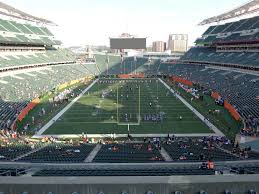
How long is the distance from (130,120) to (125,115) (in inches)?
73.1

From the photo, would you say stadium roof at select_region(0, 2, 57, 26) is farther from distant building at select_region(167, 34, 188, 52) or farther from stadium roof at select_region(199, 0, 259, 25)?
distant building at select_region(167, 34, 188, 52)

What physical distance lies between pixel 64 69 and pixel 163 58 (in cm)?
3370

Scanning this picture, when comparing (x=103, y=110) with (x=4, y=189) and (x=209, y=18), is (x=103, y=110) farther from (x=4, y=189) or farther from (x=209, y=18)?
(x=209, y=18)

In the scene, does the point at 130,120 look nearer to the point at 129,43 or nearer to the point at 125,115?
the point at 125,115

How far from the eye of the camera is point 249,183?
10.9 m

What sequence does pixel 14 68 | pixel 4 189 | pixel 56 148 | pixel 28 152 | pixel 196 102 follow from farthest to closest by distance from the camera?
pixel 14 68 → pixel 196 102 → pixel 56 148 → pixel 28 152 → pixel 4 189

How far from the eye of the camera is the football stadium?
11008 millimetres

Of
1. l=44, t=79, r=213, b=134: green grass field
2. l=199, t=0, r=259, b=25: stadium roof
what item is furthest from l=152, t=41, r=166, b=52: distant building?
l=44, t=79, r=213, b=134: green grass field

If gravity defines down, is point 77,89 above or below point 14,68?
below

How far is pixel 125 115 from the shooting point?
33.7 meters

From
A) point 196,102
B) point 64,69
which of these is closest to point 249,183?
point 196,102

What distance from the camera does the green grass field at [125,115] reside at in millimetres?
28719

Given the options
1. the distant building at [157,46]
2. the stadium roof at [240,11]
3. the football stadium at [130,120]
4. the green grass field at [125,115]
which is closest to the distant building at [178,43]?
the distant building at [157,46]

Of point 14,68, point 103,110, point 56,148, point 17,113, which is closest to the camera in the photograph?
point 56,148
